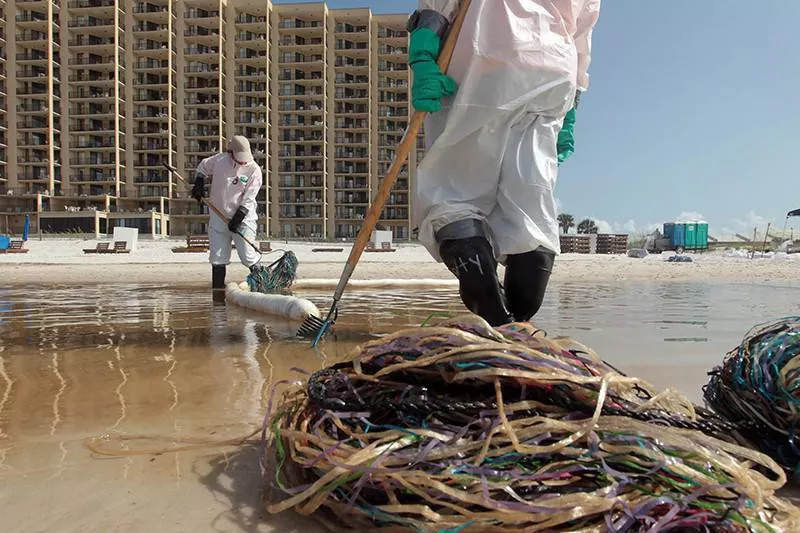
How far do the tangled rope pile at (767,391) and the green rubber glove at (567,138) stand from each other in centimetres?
134

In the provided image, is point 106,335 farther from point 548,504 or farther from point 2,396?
point 548,504

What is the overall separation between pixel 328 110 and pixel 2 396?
254ft

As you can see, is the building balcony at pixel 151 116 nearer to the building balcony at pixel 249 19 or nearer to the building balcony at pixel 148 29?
the building balcony at pixel 148 29

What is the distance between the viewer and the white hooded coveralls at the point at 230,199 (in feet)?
20.6

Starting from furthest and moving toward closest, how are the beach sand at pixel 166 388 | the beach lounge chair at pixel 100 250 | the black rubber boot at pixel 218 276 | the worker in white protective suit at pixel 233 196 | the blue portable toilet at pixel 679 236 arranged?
the blue portable toilet at pixel 679 236, the beach lounge chair at pixel 100 250, the black rubber boot at pixel 218 276, the worker in white protective suit at pixel 233 196, the beach sand at pixel 166 388

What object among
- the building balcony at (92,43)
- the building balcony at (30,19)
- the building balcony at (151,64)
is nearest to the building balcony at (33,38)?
the building balcony at (30,19)

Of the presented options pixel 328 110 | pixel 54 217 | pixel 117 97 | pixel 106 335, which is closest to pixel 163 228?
pixel 54 217

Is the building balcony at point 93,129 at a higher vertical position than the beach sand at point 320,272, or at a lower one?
higher

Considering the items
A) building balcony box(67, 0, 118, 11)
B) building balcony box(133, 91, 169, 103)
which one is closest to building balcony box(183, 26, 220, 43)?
building balcony box(133, 91, 169, 103)

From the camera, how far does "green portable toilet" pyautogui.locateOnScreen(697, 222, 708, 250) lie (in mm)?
44812

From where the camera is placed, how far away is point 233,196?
6320mm

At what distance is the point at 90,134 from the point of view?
226ft

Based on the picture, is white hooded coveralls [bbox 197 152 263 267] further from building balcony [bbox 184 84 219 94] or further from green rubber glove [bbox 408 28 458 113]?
building balcony [bbox 184 84 219 94]

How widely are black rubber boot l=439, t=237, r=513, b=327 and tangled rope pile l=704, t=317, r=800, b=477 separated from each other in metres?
Result: 0.73
